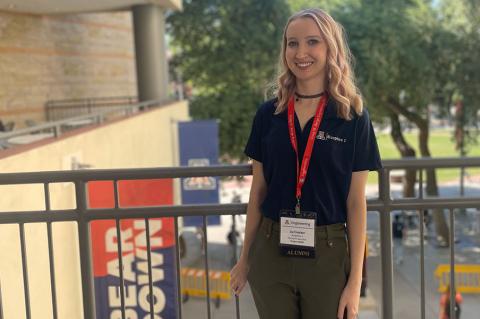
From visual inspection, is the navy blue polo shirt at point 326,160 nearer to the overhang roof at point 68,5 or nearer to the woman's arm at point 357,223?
the woman's arm at point 357,223

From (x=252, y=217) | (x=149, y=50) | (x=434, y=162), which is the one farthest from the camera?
(x=149, y=50)

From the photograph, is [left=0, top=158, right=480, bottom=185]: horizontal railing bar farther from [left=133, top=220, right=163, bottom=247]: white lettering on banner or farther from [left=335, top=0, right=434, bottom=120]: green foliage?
[left=335, top=0, right=434, bottom=120]: green foliage

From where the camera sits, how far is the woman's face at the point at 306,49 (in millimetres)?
2305

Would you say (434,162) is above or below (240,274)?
above

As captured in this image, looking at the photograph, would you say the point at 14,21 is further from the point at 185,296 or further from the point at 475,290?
the point at 475,290

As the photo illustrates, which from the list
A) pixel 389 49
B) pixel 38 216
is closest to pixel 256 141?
pixel 38 216

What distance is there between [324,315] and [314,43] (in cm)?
114

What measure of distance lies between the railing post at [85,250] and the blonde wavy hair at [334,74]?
4.26 feet

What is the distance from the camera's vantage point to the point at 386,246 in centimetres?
306

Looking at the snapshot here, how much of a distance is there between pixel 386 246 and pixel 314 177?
97 cm

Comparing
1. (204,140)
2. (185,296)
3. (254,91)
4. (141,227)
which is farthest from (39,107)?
(254,91)

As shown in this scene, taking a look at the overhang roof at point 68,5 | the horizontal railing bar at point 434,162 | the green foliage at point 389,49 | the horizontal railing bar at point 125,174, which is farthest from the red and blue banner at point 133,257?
the green foliage at point 389,49

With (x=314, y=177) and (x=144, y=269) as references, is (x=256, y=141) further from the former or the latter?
(x=144, y=269)

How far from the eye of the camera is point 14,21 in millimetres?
14977
